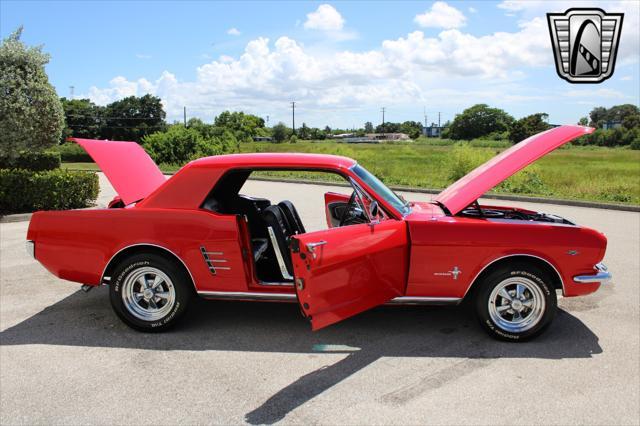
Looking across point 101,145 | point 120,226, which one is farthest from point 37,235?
point 101,145

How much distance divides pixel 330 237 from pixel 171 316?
1819 mm

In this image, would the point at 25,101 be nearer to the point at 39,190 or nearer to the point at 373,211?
the point at 39,190

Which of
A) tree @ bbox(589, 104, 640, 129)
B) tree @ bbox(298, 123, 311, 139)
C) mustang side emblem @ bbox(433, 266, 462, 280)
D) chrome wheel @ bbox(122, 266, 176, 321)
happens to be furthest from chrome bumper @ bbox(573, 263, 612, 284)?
tree @ bbox(589, 104, 640, 129)

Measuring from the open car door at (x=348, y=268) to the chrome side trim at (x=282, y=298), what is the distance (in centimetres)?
11

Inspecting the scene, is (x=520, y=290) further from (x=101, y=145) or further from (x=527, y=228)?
(x=101, y=145)

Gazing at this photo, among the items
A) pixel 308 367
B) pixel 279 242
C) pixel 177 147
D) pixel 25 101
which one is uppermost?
pixel 25 101

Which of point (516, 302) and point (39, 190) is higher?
point (39, 190)

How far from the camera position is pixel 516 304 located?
455cm

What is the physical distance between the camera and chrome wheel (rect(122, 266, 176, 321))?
4.71 m

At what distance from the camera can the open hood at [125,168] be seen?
5.56 meters

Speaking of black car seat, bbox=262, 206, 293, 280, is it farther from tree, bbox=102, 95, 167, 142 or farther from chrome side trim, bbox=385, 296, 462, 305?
tree, bbox=102, 95, 167, 142

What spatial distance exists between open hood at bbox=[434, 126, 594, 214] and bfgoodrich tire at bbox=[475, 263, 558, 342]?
728 millimetres

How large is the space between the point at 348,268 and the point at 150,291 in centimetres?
196

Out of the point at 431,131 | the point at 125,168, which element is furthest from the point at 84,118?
the point at 431,131
